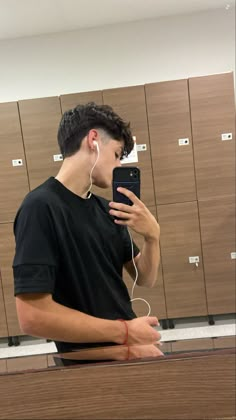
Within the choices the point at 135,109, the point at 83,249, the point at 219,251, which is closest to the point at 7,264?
the point at 135,109

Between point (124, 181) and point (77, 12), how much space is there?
2977 millimetres

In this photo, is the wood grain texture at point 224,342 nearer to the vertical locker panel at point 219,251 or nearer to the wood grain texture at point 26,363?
the wood grain texture at point 26,363

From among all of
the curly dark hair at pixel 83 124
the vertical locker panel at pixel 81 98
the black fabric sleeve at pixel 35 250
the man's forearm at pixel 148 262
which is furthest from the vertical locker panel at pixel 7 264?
the black fabric sleeve at pixel 35 250

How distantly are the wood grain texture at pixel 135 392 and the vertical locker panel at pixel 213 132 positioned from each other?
296cm

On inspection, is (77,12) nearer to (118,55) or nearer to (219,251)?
(118,55)

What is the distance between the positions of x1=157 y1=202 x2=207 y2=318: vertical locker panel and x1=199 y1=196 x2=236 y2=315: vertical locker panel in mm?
67

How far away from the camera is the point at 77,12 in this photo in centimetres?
337

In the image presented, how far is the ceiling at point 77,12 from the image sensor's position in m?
3.18

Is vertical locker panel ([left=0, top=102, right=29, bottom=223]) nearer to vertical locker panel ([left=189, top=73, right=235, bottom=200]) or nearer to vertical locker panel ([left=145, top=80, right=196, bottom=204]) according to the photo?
vertical locker panel ([left=145, top=80, right=196, bottom=204])

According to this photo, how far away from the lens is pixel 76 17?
3.49 meters

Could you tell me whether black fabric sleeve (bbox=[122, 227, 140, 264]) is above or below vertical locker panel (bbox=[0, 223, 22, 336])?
above

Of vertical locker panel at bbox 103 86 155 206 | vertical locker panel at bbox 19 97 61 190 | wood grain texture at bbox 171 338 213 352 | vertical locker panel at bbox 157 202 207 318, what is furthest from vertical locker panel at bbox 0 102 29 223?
wood grain texture at bbox 171 338 213 352

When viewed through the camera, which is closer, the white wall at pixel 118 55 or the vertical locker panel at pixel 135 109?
the vertical locker panel at pixel 135 109

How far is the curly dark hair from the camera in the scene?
3.21ft
